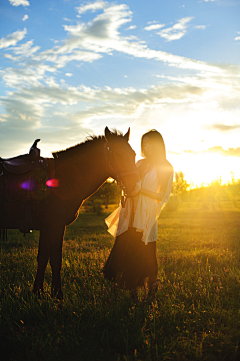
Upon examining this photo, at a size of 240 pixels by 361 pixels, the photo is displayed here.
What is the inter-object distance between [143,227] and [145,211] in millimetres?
283

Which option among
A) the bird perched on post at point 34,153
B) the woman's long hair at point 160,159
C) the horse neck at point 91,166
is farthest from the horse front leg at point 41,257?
the woman's long hair at point 160,159

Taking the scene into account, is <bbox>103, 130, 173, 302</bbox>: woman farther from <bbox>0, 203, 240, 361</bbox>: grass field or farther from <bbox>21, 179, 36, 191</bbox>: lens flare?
<bbox>21, 179, 36, 191</bbox>: lens flare

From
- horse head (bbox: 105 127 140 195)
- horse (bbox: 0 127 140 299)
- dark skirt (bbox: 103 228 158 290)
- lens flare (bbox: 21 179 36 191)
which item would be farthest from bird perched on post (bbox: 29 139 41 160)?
dark skirt (bbox: 103 228 158 290)

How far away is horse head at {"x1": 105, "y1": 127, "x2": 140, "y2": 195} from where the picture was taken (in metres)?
3.76

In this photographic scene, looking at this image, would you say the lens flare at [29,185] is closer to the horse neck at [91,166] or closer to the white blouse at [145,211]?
the horse neck at [91,166]

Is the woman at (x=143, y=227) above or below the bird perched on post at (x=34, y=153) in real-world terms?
below

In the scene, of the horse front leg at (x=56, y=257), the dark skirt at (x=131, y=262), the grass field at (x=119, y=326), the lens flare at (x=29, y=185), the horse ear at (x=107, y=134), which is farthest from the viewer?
the dark skirt at (x=131, y=262)

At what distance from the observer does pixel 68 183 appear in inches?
153

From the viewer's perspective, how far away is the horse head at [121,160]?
3758 millimetres

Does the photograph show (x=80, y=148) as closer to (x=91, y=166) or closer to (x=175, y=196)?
(x=91, y=166)

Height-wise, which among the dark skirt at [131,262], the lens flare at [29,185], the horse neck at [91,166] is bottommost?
the dark skirt at [131,262]

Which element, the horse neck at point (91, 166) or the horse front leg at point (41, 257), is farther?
the horse neck at point (91, 166)

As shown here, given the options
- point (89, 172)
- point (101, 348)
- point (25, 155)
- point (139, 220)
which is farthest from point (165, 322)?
point (25, 155)

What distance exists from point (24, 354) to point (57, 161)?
107 inches
